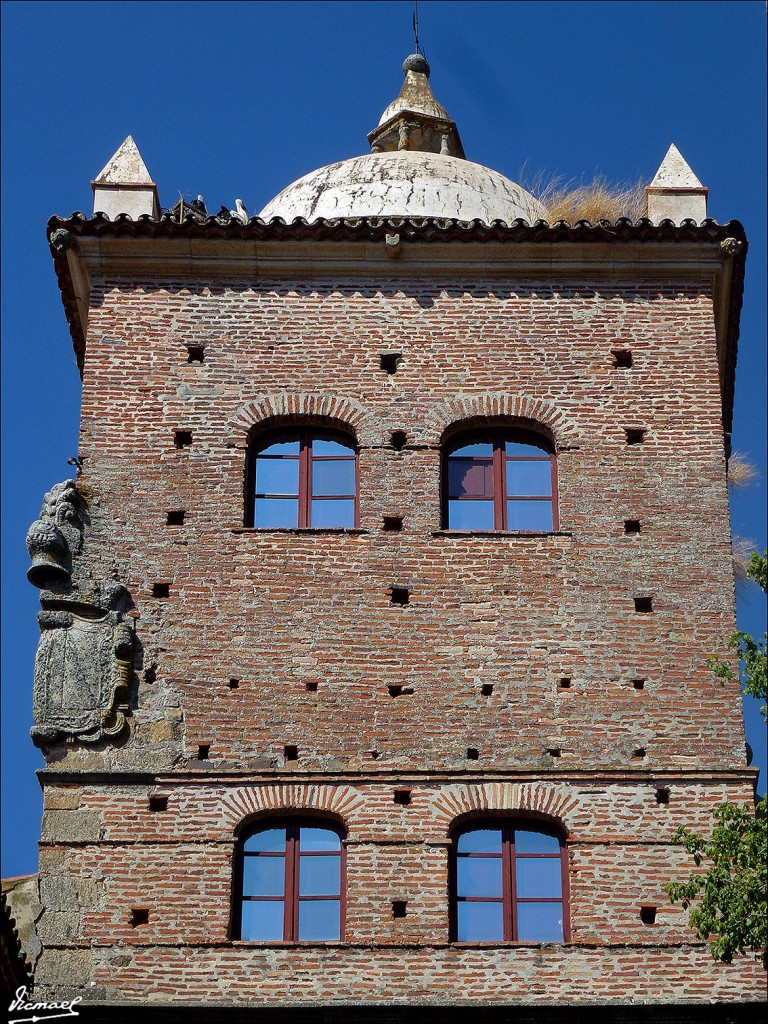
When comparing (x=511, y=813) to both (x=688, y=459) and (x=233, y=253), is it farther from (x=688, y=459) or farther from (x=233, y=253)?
(x=233, y=253)

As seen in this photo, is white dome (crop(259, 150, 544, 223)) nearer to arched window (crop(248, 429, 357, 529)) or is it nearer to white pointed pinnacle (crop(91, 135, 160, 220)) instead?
white pointed pinnacle (crop(91, 135, 160, 220))

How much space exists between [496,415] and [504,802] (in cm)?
450

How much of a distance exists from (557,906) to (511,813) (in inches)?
38.1

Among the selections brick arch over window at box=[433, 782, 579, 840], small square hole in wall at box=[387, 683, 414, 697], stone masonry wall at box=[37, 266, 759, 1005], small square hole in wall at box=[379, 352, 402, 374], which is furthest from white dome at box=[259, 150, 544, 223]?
brick arch over window at box=[433, 782, 579, 840]

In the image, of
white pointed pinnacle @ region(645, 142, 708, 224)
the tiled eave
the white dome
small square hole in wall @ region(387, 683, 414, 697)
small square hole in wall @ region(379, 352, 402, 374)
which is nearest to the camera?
small square hole in wall @ region(387, 683, 414, 697)

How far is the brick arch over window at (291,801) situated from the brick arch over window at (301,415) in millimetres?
4058

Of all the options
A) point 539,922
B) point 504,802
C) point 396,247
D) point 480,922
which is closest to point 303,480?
point 396,247

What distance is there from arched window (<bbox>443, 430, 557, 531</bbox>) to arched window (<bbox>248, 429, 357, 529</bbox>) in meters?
1.05

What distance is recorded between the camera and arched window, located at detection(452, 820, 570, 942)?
72.9ft

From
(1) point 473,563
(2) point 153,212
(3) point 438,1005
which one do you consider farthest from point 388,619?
(2) point 153,212

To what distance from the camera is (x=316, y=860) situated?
22.6 m

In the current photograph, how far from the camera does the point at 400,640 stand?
934 inches

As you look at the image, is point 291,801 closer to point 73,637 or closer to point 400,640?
point 400,640

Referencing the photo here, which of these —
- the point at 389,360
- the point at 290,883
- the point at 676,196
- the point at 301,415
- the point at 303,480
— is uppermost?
the point at 676,196
